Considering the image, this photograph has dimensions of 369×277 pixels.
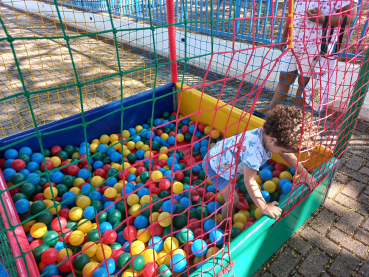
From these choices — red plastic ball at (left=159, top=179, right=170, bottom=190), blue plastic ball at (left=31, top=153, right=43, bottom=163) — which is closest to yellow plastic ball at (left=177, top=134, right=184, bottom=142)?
red plastic ball at (left=159, top=179, right=170, bottom=190)

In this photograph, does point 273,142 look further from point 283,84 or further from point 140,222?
point 283,84

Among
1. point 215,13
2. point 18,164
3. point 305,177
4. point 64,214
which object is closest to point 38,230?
point 64,214

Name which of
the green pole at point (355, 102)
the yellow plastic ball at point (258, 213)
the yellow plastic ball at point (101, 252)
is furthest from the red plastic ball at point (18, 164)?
the green pole at point (355, 102)

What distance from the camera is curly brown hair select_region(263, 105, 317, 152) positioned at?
1.50 metres

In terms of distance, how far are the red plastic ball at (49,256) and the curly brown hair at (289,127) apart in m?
1.51

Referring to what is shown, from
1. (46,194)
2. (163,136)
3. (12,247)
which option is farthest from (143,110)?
(12,247)

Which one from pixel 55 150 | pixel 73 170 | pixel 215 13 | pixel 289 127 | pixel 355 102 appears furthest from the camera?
pixel 215 13

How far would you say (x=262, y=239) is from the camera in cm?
158

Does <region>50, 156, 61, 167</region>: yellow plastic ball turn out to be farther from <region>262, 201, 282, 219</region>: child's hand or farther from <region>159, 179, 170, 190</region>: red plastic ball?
<region>262, 201, 282, 219</region>: child's hand

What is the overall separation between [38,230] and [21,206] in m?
0.27

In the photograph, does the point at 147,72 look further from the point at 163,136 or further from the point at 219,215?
the point at 219,215

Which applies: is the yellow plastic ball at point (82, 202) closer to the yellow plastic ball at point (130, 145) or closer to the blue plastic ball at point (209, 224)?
the yellow plastic ball at point (130, 145)

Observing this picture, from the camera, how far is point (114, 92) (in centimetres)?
411

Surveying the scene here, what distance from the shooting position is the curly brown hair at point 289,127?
1.50 meters
